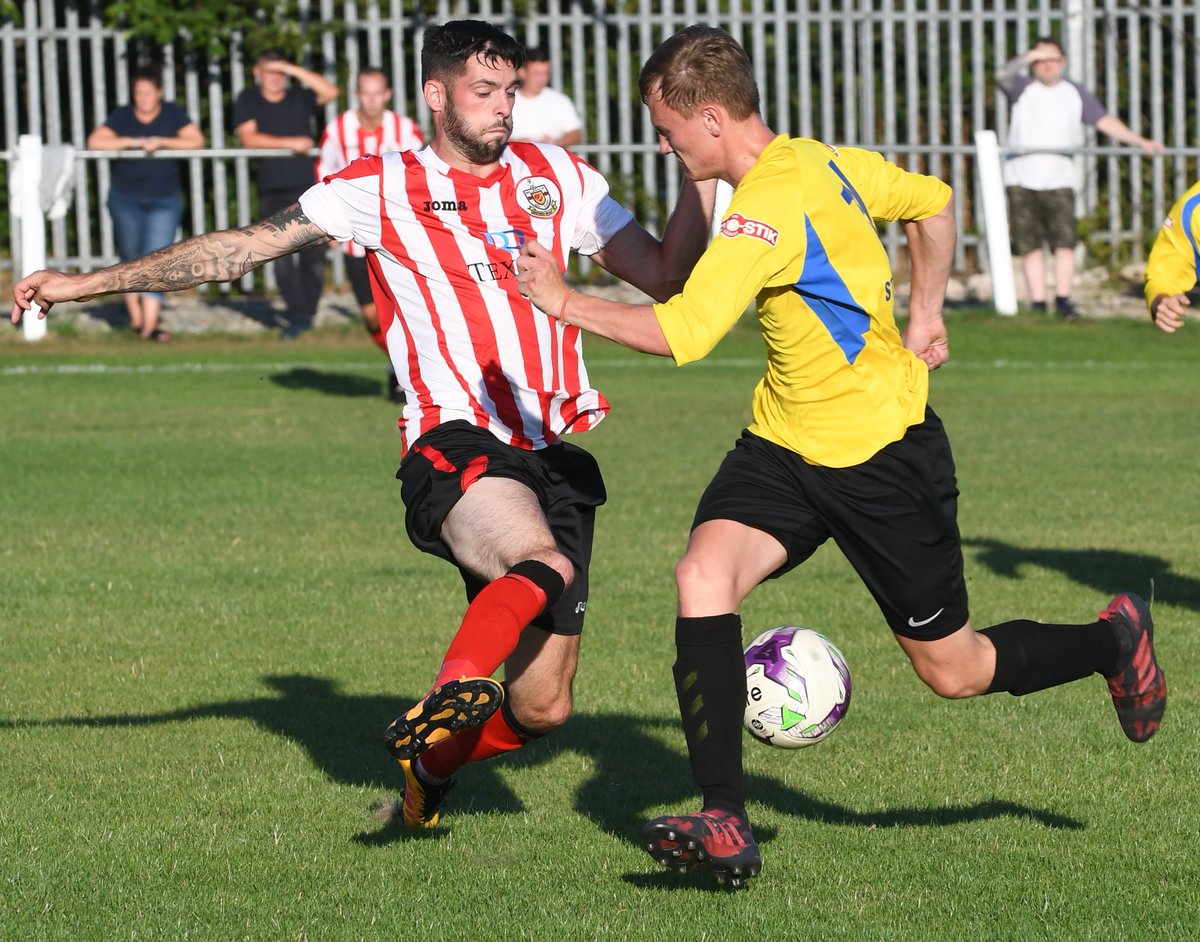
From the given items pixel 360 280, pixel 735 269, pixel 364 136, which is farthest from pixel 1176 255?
pixel 360 280

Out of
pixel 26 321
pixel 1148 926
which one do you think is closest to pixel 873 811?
pixel 1148 926

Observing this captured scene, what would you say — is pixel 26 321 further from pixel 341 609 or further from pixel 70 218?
pixel 341 609

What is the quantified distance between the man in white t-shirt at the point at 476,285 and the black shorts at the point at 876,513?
604 mm

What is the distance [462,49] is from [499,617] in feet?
5.41

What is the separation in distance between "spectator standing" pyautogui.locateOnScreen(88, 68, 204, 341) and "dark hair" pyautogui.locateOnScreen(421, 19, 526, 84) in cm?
1269

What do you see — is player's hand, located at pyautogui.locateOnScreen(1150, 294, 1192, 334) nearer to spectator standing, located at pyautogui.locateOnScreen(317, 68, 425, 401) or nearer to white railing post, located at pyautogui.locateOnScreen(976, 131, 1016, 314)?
spectator standing, located at pyautogui.locateOnScreen(317, 68, 425, 401)

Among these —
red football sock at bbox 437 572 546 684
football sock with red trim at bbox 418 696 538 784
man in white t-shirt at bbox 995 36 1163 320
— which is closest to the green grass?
football sock with red trim at bbox 418 696 538 784

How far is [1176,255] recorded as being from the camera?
7340mm

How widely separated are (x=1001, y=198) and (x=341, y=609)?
1205 centimetres

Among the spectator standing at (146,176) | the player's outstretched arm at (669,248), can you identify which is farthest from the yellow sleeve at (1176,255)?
the spectator standing at (146,176)

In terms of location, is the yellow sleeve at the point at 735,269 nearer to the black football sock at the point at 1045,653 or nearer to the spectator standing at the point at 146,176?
the black football sock at the point at 1045,653

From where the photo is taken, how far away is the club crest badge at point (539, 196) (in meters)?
5.68

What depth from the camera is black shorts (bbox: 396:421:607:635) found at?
523 cm

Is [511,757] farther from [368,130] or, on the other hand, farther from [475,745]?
[368,130]
